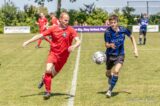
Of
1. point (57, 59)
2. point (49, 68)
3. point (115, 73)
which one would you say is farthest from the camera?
point (115, 73)

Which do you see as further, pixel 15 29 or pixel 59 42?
pixel 15 29

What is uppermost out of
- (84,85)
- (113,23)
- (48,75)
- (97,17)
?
(113,23)

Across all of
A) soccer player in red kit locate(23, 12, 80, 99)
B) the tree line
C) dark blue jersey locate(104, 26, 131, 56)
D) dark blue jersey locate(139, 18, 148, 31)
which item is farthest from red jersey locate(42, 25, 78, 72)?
the tree line

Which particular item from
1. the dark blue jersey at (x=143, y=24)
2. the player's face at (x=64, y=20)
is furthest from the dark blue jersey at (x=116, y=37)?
the dark blue jersey at (x=143, y=24)

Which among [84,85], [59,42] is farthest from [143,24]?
[59,42]

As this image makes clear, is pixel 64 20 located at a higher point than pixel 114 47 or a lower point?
higher

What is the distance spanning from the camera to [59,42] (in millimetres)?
12234

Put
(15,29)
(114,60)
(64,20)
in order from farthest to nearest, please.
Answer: (15,29)
(114,60)
(64,20)

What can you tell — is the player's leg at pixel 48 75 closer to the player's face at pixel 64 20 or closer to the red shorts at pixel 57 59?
the red shorts at pixel 57 59

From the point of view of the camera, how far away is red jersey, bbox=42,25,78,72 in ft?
40.1

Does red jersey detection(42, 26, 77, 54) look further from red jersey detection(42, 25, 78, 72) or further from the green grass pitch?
the green grass pitch

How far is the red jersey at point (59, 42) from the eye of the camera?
12211 millimetres

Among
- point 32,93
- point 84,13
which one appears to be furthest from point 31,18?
point 32,93

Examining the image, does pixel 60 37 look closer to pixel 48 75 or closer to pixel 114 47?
pixel 48 75
